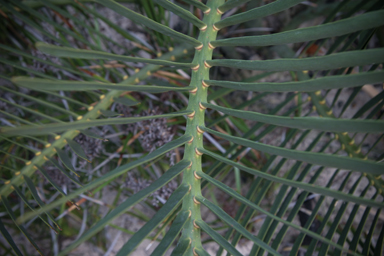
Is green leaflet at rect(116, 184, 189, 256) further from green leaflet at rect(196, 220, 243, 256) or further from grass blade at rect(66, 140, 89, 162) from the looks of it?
grass blade at rect(66, 140, 89, 162)

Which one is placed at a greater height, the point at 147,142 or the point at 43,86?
the point at 147,142

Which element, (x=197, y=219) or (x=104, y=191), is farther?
(x=104, y=191)

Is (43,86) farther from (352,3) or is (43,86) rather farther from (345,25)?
(352,3)

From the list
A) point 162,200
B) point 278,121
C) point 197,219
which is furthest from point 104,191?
point 278,121

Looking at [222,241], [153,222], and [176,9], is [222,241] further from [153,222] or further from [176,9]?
[176,9]

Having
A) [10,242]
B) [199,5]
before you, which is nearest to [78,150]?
[10,242]

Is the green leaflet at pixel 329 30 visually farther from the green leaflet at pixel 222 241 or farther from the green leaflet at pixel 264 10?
the green leaflet at pixel 222 241

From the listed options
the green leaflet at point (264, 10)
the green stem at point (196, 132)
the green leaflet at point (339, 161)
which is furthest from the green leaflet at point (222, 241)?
the green leaflet at point (264, 10)
